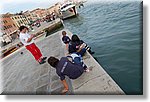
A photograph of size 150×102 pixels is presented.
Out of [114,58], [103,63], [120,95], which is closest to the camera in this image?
[120,95]

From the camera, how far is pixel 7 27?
2.88m

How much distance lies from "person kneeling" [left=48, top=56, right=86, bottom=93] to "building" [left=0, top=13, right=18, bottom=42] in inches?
37.7

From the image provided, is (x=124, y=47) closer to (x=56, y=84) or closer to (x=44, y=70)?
(x=56, y=84)

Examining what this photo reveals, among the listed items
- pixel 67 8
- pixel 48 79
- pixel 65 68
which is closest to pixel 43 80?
pixel 48 79

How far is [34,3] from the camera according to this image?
2732 mm

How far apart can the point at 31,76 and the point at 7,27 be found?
2.76 feet

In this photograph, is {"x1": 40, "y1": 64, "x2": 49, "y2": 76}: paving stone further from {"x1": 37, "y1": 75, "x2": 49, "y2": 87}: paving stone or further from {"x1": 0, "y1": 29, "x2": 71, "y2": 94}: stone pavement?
{"x1": 37, "y1": 75, "x2": 49, "y2": 87}: paving stone

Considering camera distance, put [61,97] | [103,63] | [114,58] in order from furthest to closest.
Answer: [103,63] → [114,58] → [61,97]

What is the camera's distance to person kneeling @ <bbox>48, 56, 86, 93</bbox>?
2236 mm

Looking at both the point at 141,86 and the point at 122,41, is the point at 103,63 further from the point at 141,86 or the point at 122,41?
the point at 141,86

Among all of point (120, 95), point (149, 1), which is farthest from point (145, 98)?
point (149, 1)

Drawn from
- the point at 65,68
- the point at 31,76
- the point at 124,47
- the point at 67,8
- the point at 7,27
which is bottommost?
the point at 31,76

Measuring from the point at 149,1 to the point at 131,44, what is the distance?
580 millimetres

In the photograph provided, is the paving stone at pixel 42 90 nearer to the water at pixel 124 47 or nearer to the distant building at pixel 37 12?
the water at pixel 124 47
